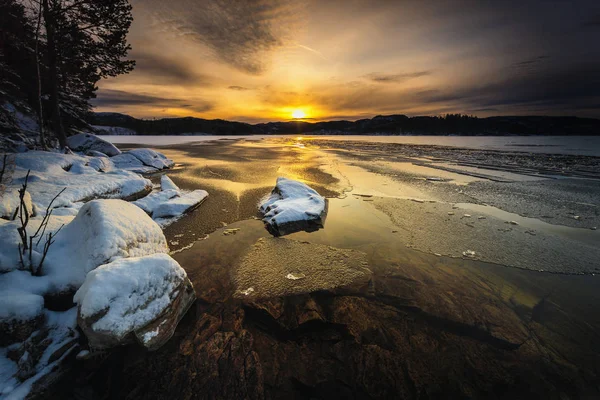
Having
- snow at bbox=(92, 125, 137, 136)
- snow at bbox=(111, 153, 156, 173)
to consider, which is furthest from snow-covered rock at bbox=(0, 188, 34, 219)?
snow at bbox=(92, 125, 137, 136)

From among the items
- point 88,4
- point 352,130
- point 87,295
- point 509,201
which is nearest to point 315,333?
point 87,295

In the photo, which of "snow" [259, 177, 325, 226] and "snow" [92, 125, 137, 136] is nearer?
"snow" [259, 177, 325, 226]

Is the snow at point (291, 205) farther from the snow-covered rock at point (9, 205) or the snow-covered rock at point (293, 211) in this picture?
the snow-covered rock at point (9, 205)

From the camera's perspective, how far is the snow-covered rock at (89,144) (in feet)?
44.5

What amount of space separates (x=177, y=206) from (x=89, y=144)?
1263 cm

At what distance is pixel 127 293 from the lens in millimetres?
2428

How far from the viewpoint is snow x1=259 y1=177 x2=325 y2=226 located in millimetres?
5637

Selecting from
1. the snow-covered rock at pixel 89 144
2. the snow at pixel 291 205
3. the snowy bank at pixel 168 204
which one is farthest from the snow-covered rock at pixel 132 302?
the snow-covered rock at pixel 89 144

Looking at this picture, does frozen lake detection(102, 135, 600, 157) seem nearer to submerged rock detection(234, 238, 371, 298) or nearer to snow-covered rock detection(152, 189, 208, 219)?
snow-covered rock detection(152, 189, 208, 219)

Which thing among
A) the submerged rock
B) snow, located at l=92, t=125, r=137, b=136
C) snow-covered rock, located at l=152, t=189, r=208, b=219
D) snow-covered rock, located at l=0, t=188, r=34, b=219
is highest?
snow, located at l=92, t=125, r=137, b=136

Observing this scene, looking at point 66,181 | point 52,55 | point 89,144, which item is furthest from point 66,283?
point 89,144

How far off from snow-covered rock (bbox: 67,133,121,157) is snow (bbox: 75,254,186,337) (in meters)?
15.8

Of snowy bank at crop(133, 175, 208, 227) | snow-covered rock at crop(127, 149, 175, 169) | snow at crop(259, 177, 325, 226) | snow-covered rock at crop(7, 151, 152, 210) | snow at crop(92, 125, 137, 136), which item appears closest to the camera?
snow-covered rock at crop(7, 151, 152, 210)

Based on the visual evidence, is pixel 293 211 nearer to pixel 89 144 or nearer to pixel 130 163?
pixel 130 163
